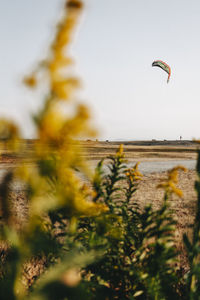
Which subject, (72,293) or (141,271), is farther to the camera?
(141,271)

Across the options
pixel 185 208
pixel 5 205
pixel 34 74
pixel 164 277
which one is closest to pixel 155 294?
pixel 164 277

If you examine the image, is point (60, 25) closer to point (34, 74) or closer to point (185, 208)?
point (34, 74)

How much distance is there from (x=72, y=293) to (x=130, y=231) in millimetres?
1236

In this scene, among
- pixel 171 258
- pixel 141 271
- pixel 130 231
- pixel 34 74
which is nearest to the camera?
pixel 34 74

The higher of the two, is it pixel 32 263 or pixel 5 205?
pixel 32 263

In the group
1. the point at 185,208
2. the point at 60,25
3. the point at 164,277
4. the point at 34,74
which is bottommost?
the point at 164,277

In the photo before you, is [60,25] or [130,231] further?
[130,231]

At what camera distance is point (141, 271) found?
146cm

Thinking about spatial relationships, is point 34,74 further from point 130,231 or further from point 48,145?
point 130,231

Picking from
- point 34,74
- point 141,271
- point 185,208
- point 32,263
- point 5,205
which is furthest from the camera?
point 185,208

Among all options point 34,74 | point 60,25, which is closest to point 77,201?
point 34,74

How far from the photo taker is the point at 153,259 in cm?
136

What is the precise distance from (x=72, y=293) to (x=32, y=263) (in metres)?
2.58

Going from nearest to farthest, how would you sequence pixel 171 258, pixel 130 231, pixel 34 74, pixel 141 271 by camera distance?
pixel 34 74 < pixel 171 258 < pixel 141 271 < pixel 130 231
